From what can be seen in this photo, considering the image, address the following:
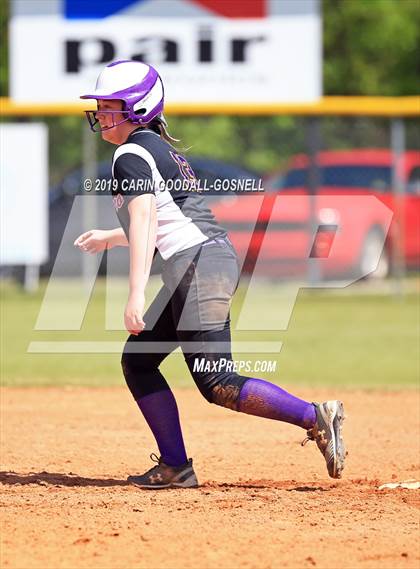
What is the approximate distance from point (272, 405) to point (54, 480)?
1340mm

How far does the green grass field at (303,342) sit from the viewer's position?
10.6 m

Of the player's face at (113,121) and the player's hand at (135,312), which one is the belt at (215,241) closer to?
the player's hand at (135,312)

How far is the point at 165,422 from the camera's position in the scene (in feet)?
19.7

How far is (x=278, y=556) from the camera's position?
14.9ft

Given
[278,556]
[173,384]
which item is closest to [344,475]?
[278,556]

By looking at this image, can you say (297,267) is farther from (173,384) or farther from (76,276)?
(173,384)

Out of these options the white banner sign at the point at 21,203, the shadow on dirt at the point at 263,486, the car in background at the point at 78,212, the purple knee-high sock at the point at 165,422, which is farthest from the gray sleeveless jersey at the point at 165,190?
the car in background at the point at 78,212

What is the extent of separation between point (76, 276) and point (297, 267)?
340 centimetres

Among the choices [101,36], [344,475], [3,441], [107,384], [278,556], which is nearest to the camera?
[278,556]

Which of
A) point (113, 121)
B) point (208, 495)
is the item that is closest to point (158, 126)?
point (113, 121)

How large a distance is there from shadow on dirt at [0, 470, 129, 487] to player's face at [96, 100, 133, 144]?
5.79 feet

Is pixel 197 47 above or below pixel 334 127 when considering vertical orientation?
above

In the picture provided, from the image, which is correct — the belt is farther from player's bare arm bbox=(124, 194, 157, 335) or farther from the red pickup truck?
the red pickup truck

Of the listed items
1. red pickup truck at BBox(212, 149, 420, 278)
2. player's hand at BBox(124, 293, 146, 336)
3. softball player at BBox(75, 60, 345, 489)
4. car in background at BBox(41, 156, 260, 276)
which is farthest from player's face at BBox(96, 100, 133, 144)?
car in background at BBox(41, 156, 260, 276)
